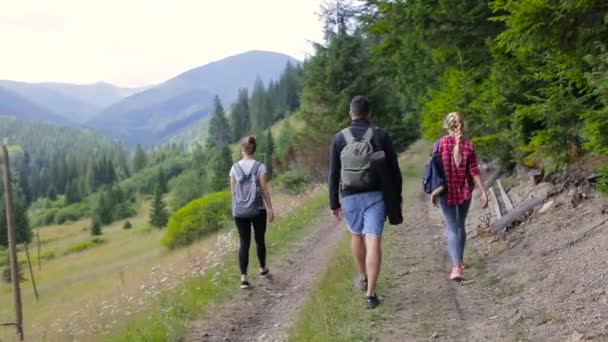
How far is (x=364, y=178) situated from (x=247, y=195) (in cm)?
234

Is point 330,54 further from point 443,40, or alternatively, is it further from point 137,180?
point 137,180

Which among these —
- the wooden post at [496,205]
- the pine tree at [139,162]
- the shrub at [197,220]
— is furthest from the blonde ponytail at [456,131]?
the pine tree at [139,162]

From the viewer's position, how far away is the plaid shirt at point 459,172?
6.46 meters

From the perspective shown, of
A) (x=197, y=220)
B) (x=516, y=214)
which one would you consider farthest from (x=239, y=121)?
(x=516, y=214)

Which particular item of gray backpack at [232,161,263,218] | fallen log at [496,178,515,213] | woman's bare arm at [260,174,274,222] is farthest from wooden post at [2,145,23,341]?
fallen log at [496,178,515,213]

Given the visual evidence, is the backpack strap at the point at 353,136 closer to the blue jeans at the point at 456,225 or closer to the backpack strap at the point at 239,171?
the blue jeans at the point at 456,225

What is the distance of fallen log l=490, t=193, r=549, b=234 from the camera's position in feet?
27.5

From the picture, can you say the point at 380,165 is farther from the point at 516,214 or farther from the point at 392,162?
the point at 516,214

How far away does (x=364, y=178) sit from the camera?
5609 millimetres

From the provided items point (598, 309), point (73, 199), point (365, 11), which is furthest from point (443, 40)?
point (73, 199)

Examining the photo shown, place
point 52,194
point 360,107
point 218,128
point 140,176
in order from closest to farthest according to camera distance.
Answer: point 360,107
point 218,128
point 140,176
point 52,194

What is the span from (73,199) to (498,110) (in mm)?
136659

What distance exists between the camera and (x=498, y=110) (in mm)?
10375

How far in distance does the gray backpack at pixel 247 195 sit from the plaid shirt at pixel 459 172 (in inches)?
98.3
